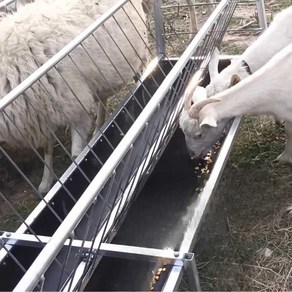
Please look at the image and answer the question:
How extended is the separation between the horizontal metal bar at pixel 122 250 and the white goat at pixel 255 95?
1100 millimetres

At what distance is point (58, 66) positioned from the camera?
3.52 m

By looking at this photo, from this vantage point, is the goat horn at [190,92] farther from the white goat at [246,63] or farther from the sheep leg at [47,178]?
the sheep leg at [47,178]

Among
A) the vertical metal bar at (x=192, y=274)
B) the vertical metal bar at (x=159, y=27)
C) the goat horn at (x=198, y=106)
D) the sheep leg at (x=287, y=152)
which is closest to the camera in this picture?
the vertical metal bar at (x=192, y=274)

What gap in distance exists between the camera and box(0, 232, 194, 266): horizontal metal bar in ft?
7.25

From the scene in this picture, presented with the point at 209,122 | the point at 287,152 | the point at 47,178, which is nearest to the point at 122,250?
the point at 209,122

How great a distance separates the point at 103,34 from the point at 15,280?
186 centimetres

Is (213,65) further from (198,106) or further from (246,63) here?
(198,106)

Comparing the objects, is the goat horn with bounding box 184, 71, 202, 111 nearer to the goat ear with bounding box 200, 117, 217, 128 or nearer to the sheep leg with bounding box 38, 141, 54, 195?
the goat ear with bounding box 200, 117, 217, 128

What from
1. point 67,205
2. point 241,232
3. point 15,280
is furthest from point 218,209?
point 15,280

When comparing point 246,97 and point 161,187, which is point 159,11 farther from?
point 161,187

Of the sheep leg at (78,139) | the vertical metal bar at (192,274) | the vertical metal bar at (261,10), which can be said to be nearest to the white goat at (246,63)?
the vertical metal bar at (261,10)

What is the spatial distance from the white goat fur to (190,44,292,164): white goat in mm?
838

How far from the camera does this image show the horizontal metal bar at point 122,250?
221 centimetres

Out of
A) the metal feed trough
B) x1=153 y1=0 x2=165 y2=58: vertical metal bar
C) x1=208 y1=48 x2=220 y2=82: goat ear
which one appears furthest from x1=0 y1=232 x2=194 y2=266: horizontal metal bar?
x1=153 y1=0 x2=165 y2=58: vertical metal bar
